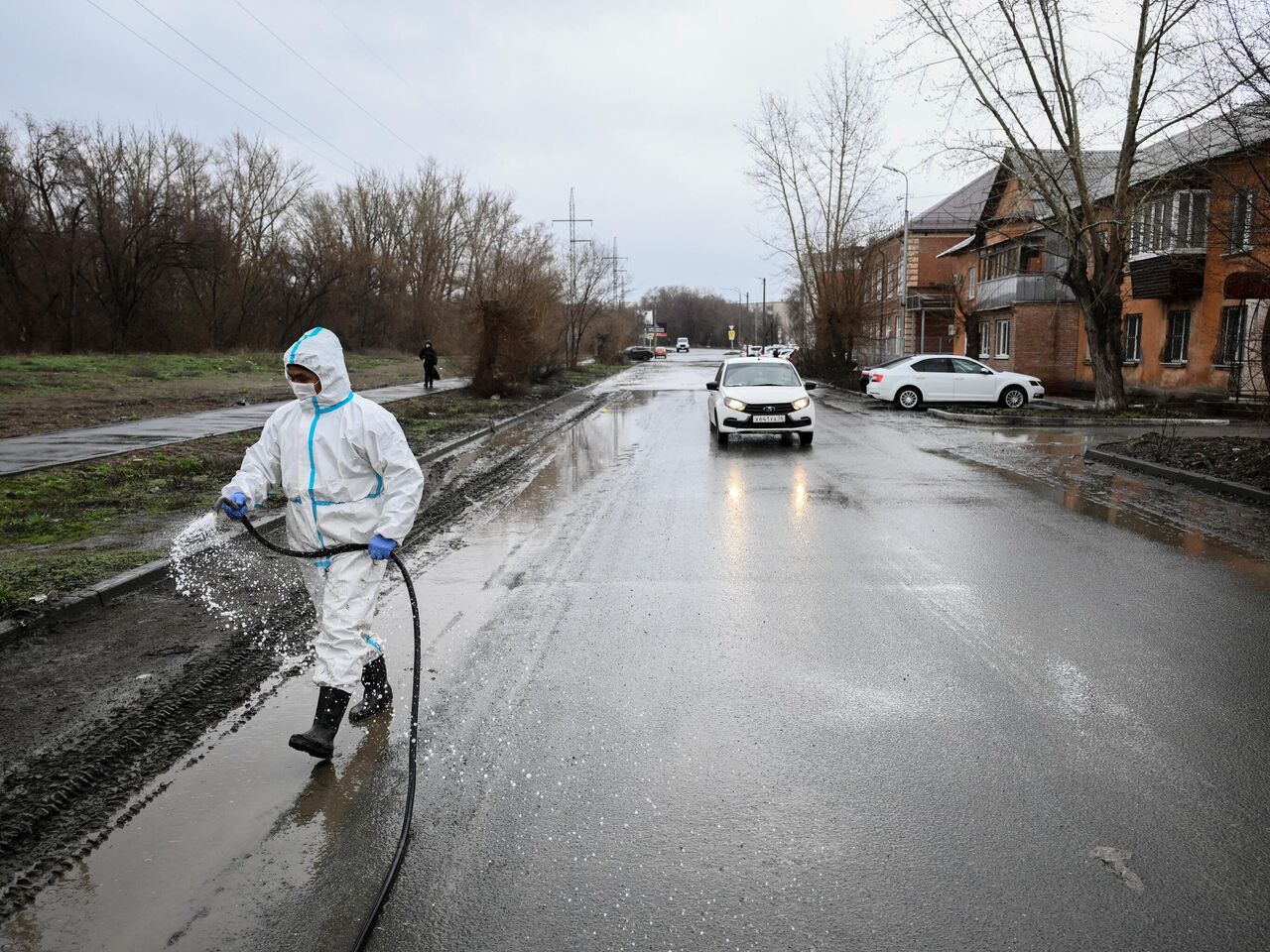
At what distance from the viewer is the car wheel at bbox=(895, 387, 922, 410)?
91.7ft

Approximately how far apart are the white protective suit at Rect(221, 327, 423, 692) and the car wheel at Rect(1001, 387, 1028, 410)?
25.8 m

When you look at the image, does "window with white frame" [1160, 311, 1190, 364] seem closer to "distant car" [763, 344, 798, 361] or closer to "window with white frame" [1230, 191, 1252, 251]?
"window with white frame" [1230, 191, 1252, 251]

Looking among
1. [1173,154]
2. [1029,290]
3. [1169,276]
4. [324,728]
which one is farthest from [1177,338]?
[324,728]

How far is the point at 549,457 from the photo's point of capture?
15.7m

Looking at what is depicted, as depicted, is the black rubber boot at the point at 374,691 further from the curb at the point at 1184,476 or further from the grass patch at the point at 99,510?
the curb at the point at 1184,476

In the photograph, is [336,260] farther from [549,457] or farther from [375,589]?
[375,589]

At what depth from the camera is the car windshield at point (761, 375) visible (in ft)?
59.5

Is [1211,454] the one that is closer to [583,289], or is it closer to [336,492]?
[336,492]

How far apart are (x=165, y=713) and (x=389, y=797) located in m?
1.53

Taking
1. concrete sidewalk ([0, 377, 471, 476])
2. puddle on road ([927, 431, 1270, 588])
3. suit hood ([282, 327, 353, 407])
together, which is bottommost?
puddle on road ([927, 431, 1270, 588])

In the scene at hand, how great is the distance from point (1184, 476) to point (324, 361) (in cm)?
1165

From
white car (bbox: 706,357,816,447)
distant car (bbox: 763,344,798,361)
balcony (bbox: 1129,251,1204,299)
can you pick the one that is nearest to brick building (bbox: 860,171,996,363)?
distant car (bbox: 763,344,798,361)

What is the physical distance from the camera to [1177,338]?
2812cm

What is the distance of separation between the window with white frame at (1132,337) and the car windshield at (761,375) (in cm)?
1705
